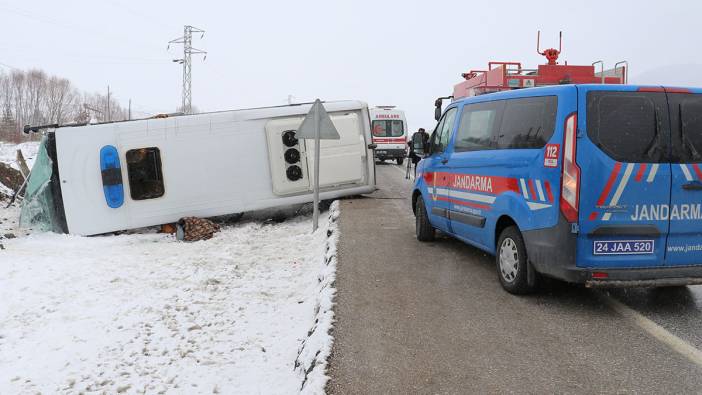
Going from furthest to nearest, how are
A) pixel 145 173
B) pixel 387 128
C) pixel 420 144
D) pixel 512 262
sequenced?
pixel 387 128
pixel 145 173
pixel 420 144
pixel 512 262

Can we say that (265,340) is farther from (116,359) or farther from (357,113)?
(357,113)

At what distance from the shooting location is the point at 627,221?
14.7ft

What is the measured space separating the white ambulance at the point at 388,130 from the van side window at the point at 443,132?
1952 centimetres

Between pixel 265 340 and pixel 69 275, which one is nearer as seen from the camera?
pixel 265 340

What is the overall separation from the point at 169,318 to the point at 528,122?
4.32 meters

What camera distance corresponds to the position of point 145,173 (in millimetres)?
11500

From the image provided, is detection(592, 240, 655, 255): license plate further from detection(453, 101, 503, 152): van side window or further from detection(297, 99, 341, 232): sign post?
detection(297, 99, 341, 232): sign post

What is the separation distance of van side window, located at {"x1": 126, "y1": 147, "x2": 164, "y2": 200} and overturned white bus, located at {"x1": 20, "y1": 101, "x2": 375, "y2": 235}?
2 cm

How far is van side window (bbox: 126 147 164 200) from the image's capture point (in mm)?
11469

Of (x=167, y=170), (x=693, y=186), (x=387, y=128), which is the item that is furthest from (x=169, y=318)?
(x=387, y=128)

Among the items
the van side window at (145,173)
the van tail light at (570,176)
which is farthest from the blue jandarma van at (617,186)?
the van side window at (145,173)

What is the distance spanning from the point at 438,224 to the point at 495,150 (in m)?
1.92

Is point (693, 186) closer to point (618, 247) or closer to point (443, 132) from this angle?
point (618, 247)

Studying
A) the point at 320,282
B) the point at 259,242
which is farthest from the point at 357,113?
the point at 320,282
